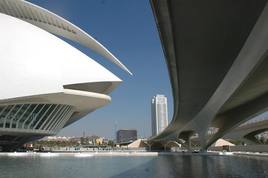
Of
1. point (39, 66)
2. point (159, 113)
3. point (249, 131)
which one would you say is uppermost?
point (159, 113)

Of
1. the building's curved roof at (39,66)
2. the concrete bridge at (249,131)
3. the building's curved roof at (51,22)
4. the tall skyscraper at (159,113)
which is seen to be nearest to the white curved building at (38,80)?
the building's curved roof at (39,66)

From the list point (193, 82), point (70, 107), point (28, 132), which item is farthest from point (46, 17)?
point (193, 82)

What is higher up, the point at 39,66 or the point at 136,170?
the point at 39,66

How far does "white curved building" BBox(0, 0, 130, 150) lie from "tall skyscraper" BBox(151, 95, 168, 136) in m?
101

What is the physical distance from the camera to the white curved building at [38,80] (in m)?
42.2


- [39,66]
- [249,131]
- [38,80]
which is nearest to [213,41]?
[38,80]

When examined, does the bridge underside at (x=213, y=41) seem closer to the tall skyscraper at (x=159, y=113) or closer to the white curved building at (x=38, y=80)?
the white curved building at (x=38, y=80)

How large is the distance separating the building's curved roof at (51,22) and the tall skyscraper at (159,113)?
98449mm

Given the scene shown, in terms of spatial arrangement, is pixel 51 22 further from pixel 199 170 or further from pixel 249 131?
pixel 199 170

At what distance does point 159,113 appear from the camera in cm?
15512

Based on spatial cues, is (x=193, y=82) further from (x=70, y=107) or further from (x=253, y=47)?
(x=70, y=107)

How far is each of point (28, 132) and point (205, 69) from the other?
119 ft

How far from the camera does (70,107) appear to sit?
1945 inches

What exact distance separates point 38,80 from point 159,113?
115 meters
